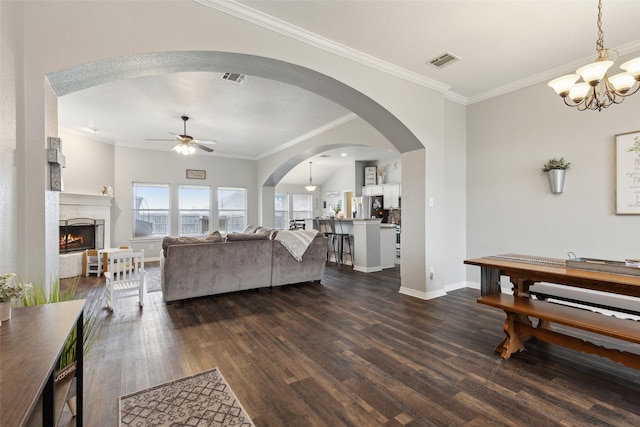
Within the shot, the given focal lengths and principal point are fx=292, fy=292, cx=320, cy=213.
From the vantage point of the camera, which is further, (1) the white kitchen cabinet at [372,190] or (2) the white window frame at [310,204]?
(2) the white window frame at [310,204]

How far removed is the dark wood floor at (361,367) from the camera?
1.73 meters

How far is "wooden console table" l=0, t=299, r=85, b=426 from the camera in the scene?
714mm

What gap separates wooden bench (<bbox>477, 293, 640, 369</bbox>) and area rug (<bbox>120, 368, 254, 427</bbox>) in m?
2.08

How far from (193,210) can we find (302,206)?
14.2 feet

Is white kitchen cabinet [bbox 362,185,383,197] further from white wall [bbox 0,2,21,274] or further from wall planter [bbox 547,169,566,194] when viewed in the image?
white wall [bbox 0,2,21,274]

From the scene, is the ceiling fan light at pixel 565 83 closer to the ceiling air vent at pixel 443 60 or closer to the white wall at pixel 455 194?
the ceiling air vent at pixel 443 60

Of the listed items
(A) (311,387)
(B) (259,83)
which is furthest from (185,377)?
(B) (259,83)

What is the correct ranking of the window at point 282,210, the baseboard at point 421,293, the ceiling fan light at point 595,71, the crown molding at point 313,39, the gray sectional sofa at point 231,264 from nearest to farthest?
the ceiling fan light at point 595,71 < the crown molding at point 313,39 < the gray sectional sofa at point 231,264 < the baseboard at point 421,293 < the window at point 282,210

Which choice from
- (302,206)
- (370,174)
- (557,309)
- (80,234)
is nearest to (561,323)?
(557,309)

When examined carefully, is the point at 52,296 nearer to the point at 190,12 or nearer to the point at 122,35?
the point at 122,35

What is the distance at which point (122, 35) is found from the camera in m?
2.13

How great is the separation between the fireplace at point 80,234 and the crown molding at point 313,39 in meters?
5.70

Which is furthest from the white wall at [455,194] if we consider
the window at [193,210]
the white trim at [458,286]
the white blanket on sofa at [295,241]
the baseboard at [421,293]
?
the window at [193,210]

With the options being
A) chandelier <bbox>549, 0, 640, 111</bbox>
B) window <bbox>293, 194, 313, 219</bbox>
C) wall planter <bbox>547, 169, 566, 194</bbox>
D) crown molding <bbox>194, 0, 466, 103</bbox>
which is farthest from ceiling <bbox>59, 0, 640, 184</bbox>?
window <bbox>293, 194, 313, 219</bbox>
